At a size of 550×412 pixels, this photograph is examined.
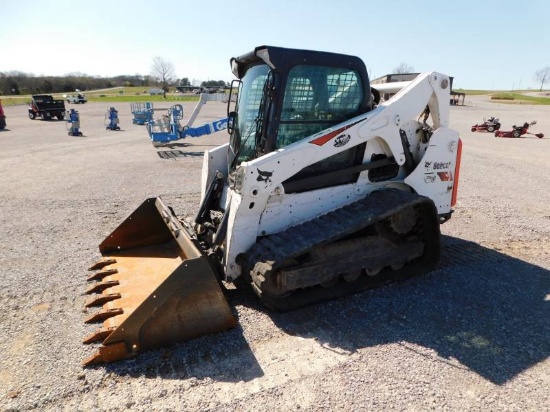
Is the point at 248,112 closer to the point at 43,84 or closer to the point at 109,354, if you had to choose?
the point at 109,354

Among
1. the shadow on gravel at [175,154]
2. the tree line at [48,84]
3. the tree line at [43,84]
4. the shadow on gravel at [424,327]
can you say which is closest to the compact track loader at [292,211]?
the shadow on gravel at [424,327]

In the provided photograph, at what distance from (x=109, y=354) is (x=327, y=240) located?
7.09 ft

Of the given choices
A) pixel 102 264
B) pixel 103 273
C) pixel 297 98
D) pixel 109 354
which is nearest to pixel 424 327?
pixel 297 98

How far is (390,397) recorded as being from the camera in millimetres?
2896

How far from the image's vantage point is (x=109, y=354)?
3.19m

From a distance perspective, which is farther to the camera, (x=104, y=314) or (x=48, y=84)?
(x=48, y=84)

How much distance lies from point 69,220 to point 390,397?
6044mm

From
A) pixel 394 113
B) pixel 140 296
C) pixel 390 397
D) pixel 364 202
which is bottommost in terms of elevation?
pixel 390 397

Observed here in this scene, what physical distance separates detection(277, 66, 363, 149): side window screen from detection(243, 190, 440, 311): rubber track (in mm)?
948

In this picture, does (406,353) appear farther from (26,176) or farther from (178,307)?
(26,176)

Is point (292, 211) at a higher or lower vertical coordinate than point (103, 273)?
higher

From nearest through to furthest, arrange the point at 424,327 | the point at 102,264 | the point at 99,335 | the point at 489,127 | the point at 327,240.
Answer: the point at 99,335, the point at 424,327, the point at 327,240, the point at 102,264, the point at 489,127

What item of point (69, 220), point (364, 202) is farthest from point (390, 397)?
point (69, 220)

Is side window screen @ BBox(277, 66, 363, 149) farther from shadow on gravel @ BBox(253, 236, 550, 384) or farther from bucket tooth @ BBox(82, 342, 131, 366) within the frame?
bucket tooth @ BBox(82, 342, 131, 366)
